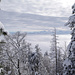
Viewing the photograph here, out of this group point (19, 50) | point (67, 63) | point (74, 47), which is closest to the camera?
point (74, 47)

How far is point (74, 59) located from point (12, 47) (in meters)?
7.59

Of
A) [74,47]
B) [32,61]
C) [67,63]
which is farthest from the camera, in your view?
[32,61]

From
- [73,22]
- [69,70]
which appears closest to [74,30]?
[73,22]

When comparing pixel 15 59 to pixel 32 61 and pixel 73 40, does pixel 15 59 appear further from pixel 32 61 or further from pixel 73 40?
pixel 32 61

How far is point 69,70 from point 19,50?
20.1 feet

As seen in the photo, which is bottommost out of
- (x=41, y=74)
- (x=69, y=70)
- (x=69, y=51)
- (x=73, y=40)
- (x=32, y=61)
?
(x=41, y=74)

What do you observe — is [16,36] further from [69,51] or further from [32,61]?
[32,61]

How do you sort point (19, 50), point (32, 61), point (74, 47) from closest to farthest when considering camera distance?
point (74, 47) → point (19, 50) → point (32, 61)

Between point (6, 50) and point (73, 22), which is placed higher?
point (73, 22)

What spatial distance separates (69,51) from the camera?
1143cm

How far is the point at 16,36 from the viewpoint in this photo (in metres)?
14.7

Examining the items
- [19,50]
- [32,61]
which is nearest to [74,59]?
[19,50]

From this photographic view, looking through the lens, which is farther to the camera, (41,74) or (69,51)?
(41,74)

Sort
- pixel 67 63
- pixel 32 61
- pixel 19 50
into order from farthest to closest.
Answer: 1. pixel 32 61
2. pixel 19 50
3. pixel 67 63
